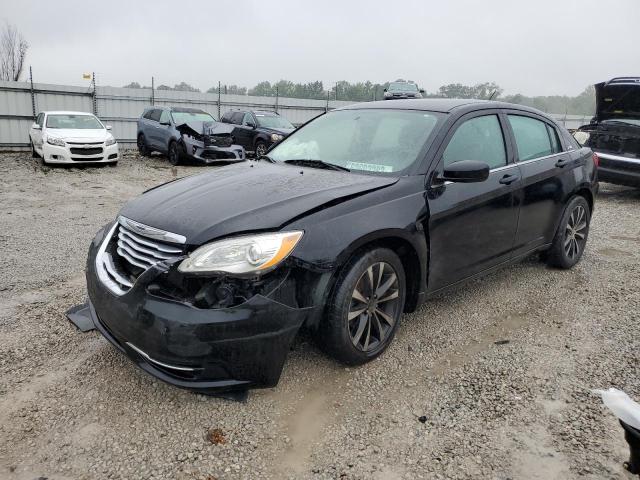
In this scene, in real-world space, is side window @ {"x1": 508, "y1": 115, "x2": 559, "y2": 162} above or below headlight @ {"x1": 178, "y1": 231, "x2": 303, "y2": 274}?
above

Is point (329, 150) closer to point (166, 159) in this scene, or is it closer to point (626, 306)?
point (626, 306)

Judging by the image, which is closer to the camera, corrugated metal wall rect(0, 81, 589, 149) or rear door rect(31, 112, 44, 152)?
rear door rect(31, 112, 44, 152)

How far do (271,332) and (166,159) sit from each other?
44.9 ft

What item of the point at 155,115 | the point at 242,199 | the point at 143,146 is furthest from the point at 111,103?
the point at 242,199

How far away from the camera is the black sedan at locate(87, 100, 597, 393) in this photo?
227 centimetres

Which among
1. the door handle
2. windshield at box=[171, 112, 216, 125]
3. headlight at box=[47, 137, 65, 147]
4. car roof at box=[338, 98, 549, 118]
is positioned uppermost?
car roof at box=[338, 98, 549, 118]

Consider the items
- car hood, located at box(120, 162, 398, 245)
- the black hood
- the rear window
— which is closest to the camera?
car hood, located at box(120, 162, 398, 245)

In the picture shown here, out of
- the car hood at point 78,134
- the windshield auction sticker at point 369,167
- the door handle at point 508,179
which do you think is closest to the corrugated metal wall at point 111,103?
the car hood at point 78,134

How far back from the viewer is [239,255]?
7.56ft

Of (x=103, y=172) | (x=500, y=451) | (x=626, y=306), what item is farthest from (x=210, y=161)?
(x=500, y=451)

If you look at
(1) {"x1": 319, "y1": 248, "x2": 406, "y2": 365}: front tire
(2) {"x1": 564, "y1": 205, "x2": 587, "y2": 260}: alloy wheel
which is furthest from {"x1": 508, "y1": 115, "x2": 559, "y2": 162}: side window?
(1) {"x1": 319, "y1": 248, "x2": 406, "y2": 365}: front tire

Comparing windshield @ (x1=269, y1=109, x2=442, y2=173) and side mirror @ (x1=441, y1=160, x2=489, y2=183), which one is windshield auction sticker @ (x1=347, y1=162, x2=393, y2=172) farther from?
side mirror @ (x1=441, y1=160, x2=489, y2=183)

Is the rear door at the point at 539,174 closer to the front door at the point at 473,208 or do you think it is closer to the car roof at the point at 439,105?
the front door at the point at 473,208

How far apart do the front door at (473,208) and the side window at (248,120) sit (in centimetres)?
1183
